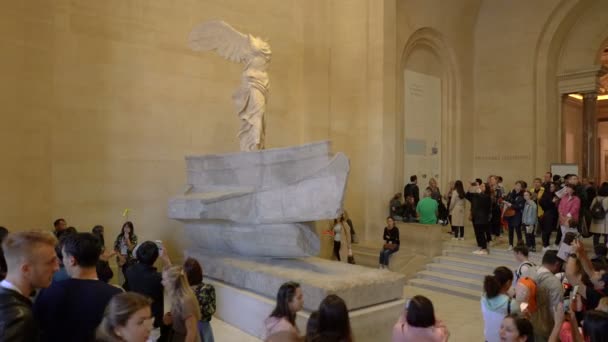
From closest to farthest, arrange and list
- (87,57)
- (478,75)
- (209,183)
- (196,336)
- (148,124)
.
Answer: (196,336), (209,183), (87,57), (148,124), (478,75)

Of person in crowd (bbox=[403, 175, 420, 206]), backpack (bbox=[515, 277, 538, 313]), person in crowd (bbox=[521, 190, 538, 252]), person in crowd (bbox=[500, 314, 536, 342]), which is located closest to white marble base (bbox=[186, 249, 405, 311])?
backpack (bbox=[515, 277, 538, 313])

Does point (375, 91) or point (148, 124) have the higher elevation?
point (375, 91)

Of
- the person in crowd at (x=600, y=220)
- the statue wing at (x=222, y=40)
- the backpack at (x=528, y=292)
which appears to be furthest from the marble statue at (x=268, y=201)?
the person in crowd at (x=600, y=220)

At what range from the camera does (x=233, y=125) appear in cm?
1086

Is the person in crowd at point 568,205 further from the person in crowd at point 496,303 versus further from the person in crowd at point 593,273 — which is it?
the person in crowd at point 496,303

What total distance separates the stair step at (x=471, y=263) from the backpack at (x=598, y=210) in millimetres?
1928

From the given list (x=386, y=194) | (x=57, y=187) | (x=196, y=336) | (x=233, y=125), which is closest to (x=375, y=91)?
(x=386, y=194)

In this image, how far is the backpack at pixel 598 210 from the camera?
8789 mm

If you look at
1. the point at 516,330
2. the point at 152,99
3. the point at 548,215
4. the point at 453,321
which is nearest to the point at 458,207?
the point at 548,215

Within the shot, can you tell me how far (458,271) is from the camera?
9.23 meters

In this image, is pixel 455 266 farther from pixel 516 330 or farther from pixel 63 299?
pixel 63 299

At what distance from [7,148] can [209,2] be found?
500 centimetres

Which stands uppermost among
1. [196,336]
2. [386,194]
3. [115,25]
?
[115,25]

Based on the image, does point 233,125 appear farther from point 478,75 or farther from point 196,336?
point 478,75
